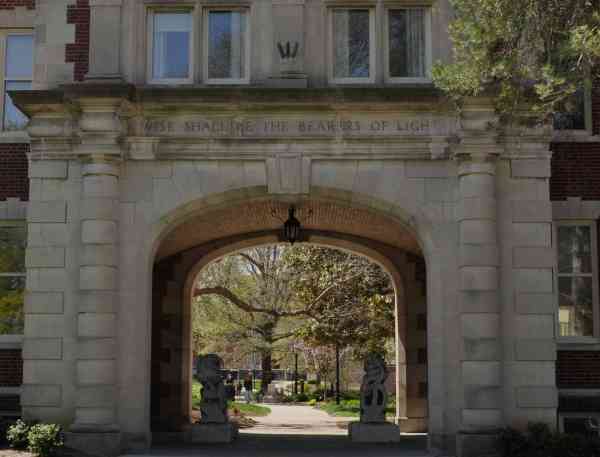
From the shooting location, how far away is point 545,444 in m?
14.1

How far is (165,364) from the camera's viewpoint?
2162 centimetres

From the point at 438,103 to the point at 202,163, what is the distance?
398 centimetres

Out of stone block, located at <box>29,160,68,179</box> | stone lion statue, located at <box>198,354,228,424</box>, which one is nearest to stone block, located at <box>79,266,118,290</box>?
stone block, located at <box>29,160,68,179</box>

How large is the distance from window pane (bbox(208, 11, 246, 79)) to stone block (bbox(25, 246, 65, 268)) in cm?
391

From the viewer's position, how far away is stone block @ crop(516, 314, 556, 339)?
50.3ft

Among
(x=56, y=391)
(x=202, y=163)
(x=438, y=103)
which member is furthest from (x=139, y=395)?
(x=438, y=103)

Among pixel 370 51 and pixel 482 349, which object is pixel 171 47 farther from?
pixel 482 349

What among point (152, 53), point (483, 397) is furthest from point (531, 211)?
point (152, 53)

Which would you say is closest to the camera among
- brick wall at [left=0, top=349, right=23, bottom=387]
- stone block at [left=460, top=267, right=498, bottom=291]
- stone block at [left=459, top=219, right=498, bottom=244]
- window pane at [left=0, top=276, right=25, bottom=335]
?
stone block at [left=460, top=267, right=498, bottom=291]

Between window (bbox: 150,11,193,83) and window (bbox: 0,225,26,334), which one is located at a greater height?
window (bbox: 150,11,193,83)

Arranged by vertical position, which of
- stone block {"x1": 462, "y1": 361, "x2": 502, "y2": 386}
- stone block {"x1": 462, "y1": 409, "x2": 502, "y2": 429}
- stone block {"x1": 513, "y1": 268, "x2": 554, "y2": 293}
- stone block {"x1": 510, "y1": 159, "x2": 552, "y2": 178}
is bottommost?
stone block {"x1": 462, "y1": 409, "x2": 502, "y2": 429}

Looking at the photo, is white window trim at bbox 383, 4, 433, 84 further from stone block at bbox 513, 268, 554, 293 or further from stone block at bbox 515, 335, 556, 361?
stone block at bbox 515, 335, 556, 361

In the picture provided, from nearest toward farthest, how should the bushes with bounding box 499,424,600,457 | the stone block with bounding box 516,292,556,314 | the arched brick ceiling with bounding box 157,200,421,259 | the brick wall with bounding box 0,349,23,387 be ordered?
the bushes with bounding box 499,424,600,457, the stone block with bounding box 516,292,556,314, the brick wall with bounding box 0,349,23,387, the arched brick ceiling with bounding box 157,200,421,259

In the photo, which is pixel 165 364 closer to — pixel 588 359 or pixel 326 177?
pixel 326 177
